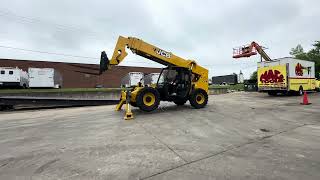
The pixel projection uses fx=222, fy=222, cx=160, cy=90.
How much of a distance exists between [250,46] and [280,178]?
2772 centimetres

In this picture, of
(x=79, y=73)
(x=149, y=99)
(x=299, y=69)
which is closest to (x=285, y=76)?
(x=299, y=69)

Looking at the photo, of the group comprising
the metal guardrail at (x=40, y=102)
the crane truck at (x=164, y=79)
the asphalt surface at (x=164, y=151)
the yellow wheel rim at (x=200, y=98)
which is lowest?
the asphalt surface at (x=164, y=151)

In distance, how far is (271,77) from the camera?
1856 centimetres

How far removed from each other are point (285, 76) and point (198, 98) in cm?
1043

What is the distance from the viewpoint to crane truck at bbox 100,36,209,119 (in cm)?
941

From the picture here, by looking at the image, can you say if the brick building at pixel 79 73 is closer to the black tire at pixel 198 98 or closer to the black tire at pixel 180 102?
the black tire at pixel 180 102

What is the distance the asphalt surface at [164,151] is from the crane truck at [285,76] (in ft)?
38.3

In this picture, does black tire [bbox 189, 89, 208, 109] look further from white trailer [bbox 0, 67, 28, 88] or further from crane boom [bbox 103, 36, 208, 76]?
white trailer [bbox 0, 67, 28, 88]

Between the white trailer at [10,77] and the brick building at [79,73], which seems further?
the brick building at [79,73]

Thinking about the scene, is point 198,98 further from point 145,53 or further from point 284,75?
point 284,75

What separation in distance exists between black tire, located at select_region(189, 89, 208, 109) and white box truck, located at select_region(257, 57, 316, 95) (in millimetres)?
10015

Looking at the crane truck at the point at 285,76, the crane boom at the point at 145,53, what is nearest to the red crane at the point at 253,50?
the crane truck at the point at 285,76

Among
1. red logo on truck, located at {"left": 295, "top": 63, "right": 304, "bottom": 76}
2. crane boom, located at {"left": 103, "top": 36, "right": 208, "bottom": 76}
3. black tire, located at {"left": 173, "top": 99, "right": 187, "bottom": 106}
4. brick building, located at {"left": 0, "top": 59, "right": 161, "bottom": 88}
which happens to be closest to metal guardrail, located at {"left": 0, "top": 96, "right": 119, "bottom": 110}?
black tire, located at {"left": 173, "top": 99, "right": 187, "bottom": 106}

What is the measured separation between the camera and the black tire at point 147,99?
911 centimetres
